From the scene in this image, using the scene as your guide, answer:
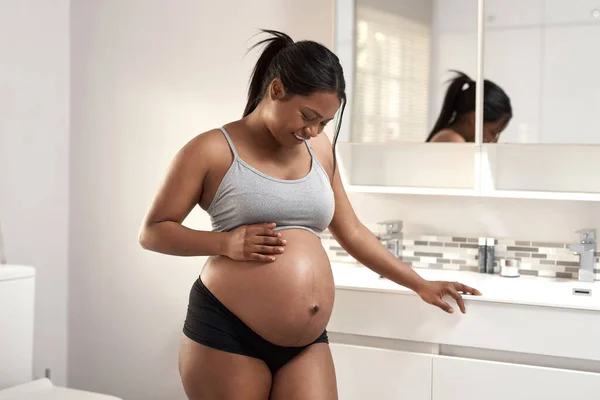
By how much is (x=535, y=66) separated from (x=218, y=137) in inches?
38.8

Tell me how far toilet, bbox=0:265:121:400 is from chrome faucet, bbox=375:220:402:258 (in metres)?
1.05

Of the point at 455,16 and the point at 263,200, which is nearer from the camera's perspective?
the point at 263,200

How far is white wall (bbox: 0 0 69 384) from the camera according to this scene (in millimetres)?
2725

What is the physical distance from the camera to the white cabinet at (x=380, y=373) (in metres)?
2.17

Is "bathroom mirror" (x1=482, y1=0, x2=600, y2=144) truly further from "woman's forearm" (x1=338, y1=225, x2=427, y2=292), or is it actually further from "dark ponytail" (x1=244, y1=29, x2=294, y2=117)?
"dark ponytail" (x1=244, y1=29, x2=294, y2=117)

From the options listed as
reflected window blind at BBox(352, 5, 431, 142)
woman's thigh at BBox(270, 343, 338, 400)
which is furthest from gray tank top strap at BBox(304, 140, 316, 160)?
reflected window blind at BBox(352, 5, 431, 142)

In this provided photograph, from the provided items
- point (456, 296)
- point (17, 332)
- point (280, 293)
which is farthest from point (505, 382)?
point (17, 332)

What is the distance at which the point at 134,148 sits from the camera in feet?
9.64

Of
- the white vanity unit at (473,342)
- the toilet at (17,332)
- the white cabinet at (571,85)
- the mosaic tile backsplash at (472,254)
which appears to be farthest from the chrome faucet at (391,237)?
the toilet at (17,332)

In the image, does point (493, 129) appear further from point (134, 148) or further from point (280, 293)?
point (134, 148)

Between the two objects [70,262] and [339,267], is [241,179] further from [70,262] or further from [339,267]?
[70,262]

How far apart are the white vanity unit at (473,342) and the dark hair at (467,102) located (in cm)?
48

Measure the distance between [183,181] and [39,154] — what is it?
4.48ft

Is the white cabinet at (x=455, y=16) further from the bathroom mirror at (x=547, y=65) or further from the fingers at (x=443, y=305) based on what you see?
the fingers at (x=443, y=305)
